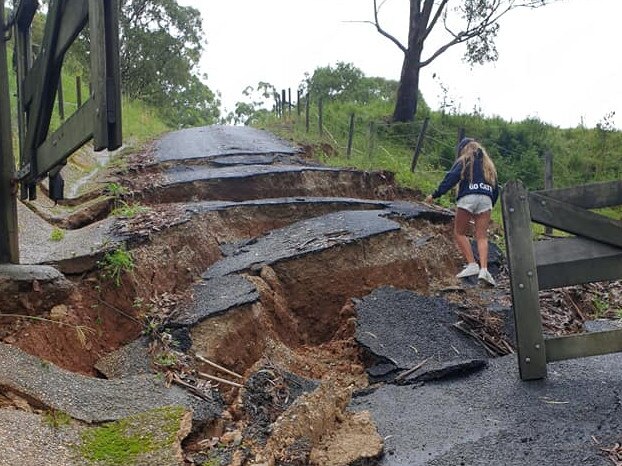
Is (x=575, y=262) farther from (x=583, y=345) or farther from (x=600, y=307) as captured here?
(x=600, y=307)

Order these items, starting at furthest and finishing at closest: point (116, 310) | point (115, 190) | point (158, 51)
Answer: point (158, 51)
point (115, 190)
point (116, 310)

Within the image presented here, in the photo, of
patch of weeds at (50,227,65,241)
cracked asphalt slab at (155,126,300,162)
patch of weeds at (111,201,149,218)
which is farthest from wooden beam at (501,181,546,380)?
cracked asphalt slab at (155,126,300,162)

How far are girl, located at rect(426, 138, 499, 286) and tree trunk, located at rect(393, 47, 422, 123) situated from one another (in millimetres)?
12814

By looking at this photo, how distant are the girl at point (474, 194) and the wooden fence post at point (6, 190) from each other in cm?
446

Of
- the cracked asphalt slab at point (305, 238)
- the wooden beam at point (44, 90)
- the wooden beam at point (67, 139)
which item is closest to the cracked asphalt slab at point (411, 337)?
the cracked asphalt slab at point (305, 238)

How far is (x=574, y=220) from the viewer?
4.39 meters

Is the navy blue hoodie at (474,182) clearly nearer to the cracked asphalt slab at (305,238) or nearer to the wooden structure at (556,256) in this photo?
the cracked asphalt slab at (305,238)

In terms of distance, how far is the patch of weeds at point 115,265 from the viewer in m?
5.47

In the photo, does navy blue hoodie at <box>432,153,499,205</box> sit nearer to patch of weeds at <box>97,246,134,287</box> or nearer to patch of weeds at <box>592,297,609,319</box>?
patch of weeds at <box>592,297,609,319</box>

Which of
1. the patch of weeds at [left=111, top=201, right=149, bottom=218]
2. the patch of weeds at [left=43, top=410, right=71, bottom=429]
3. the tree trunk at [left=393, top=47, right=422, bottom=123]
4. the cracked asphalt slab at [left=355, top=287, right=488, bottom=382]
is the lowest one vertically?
the cracked asphalt slab at [left=355, top=287, right=488, bottom=382]

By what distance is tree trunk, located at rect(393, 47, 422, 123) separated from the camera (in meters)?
19.4

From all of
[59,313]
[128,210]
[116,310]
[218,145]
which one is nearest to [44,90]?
[59,313]

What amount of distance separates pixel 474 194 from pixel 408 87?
43.9 ft

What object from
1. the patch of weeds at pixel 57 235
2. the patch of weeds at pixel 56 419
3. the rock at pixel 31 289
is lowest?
the patch of weeds at pixel 56 419
